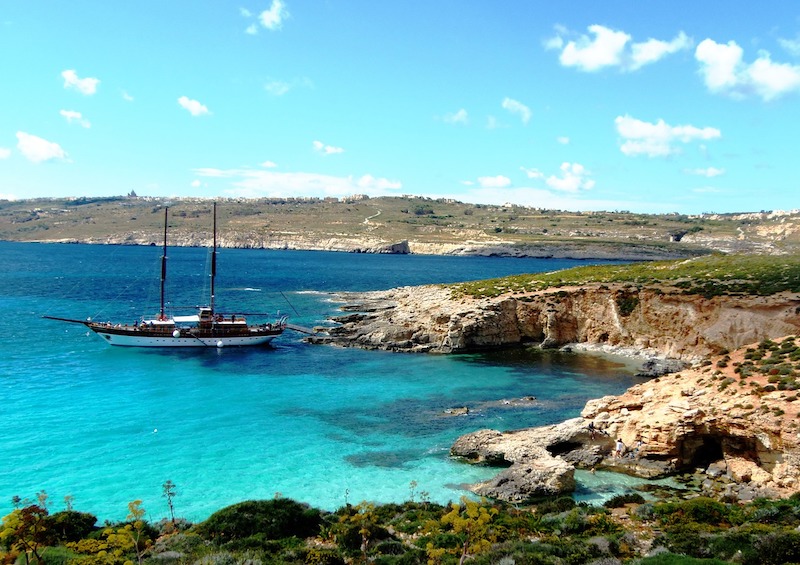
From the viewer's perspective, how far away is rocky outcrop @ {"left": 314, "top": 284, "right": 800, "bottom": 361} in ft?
123

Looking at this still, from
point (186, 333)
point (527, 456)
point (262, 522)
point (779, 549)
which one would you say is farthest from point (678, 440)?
point (186, 333)

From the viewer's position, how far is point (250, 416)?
28297 millimetres

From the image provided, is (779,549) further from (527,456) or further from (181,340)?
(181,340)

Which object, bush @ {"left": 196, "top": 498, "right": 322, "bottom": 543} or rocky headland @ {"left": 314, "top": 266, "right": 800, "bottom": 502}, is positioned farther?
rocky headland @ {"left": 314, "top": 266, "right": 800, "bottom": 502}

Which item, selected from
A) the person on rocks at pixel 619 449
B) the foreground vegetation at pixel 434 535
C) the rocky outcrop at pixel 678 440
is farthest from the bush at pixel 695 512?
the person on rocks at pixel 619 449

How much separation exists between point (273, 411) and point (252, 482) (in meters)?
8.62

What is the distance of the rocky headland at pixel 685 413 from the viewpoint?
1920 cm

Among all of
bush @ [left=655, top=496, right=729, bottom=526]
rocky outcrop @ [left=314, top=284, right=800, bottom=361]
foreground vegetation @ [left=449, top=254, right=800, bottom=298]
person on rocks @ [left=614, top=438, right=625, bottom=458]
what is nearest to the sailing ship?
rocky outcrop @ [left=314, top=284, right=800, bottom=361]

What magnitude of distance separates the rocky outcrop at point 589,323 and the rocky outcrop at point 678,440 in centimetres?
1376

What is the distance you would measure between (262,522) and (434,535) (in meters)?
4.61

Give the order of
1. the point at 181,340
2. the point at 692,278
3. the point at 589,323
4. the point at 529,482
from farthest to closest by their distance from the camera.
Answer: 1. the point at 181,340
2. the point at 692,278
3. the point at 589,323
4. the point at 529,482

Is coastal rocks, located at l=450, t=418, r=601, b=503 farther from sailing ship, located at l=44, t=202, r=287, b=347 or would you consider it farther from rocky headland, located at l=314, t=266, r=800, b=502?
sailing ship, located at l=44, t=202, r=287, b=347

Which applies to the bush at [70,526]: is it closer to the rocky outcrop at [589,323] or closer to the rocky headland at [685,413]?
the rocky headland at [685,413]

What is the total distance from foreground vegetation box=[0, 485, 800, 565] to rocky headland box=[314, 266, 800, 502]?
9.08ft
